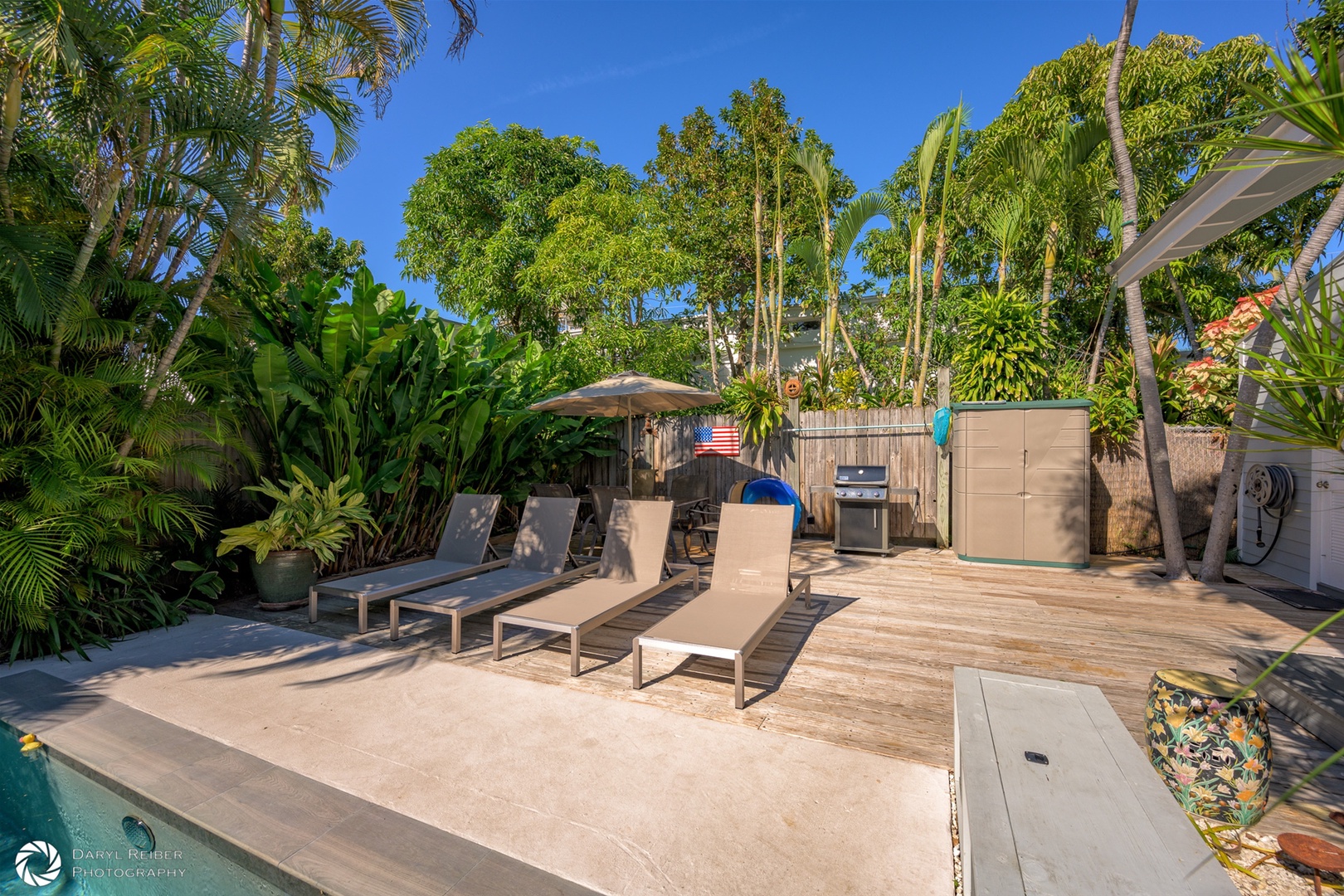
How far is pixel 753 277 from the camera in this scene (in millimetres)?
17969

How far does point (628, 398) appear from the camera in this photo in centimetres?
782

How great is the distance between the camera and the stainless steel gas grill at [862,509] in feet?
26.4

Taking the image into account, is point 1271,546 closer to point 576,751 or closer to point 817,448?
point 817,448

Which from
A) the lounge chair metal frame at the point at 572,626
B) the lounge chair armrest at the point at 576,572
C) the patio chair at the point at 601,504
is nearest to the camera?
the lounge chair metal frame at the point at 572,626

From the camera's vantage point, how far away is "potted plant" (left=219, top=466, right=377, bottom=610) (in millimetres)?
5469

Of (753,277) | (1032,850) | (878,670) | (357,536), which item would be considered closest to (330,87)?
(357,536)

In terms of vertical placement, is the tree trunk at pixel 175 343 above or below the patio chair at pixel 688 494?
above

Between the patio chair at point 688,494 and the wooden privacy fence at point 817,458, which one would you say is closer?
the patio chair at point 688,494

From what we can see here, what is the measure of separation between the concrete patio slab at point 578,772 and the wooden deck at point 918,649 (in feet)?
1.02

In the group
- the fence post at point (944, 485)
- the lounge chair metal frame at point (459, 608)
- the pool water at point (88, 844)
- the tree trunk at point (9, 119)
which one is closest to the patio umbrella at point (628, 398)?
the lounge chair metal frame at point (459, 608)

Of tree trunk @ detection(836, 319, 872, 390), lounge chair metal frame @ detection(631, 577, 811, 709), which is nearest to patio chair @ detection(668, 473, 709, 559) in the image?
lounge chair metal frame @ detection(631, 577, 811, 709)

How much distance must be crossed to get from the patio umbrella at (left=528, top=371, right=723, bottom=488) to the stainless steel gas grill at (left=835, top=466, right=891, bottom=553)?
221 centimetres

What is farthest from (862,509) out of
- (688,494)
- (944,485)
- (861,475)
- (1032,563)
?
(688,494)

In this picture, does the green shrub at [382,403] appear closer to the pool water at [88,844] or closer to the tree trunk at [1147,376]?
the pool water at [88,844]
